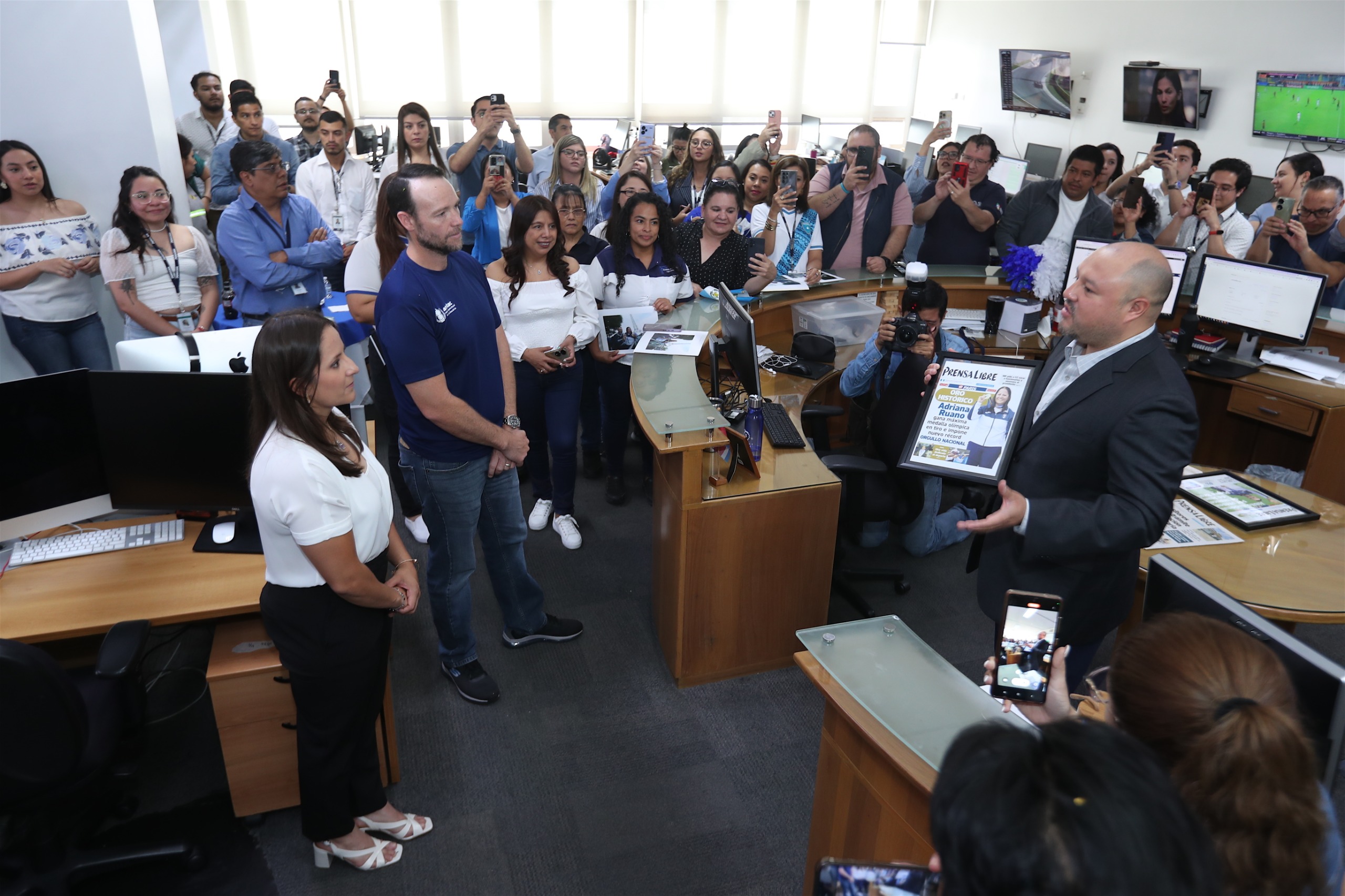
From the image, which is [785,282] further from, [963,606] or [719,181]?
[963,606]

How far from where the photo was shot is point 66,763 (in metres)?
1.95

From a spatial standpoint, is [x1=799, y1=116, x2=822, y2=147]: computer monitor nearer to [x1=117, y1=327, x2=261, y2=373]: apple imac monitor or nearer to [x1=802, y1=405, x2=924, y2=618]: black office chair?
[x1=802, y1=405, x2=924, y2=618]: black office chair

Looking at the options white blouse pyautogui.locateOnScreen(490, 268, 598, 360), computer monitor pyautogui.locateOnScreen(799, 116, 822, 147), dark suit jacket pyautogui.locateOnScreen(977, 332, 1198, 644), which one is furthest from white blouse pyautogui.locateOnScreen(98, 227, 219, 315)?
computer monitor pyautogui.locateOnScreen(799, 116, 822, 147)

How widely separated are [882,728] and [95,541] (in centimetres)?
233

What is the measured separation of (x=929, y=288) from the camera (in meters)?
3.32

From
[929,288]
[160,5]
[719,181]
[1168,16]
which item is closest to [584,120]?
[160,5]

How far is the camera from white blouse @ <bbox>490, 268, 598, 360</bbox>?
3496 mm

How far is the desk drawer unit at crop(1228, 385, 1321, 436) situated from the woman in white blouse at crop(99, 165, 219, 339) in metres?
4.92

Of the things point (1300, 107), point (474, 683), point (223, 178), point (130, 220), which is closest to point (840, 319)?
point (474, 683)

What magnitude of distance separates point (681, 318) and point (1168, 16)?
23.4 ft

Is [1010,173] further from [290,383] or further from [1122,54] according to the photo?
[290,383]

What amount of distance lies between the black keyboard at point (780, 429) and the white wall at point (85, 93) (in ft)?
10.8

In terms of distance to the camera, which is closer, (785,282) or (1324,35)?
(785,282)

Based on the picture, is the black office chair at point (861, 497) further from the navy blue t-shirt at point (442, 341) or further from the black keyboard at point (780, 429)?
the navy blue t-shirt at point (442, 341)
